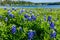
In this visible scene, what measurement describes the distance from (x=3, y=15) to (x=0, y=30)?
827 mm

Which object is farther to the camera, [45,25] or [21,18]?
[21,18]

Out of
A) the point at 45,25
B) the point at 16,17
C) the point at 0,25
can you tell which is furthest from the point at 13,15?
the point at 45,25

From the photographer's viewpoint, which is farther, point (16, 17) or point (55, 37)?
point (16, 17)

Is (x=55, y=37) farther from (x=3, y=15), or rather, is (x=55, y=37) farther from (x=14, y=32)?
(x=3, y=15)

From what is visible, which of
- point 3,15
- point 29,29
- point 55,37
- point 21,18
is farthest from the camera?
point 3,15

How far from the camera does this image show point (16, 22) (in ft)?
12.2

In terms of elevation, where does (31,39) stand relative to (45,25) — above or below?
below

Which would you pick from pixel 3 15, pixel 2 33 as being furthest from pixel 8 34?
pixel 3 15

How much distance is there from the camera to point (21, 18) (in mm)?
3666

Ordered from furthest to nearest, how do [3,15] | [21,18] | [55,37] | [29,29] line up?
[3,15], [21,18], [29,29], [55,37]

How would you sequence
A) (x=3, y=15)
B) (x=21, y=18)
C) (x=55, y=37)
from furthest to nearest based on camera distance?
(x=3, y=15) < (x=21, y=18) < (x=55, y=37)

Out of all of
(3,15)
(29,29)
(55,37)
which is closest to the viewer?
(55,37)

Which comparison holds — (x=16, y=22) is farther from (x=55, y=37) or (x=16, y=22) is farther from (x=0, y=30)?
(x=55, y=37)

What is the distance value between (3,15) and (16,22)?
0.47 m
